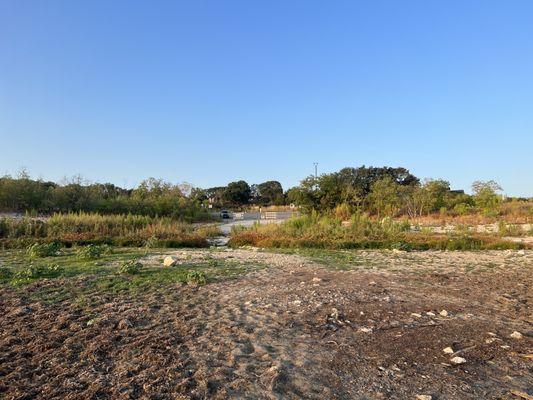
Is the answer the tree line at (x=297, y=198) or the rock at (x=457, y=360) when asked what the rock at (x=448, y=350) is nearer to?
the rock at (x=457, y=360)

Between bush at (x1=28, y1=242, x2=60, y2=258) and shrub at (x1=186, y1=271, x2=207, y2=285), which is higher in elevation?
bush at (x1=28, y1=242, x2=60, y2=258)

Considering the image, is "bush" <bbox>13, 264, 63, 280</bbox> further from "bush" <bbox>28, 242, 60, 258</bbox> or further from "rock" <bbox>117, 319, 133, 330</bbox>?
"rock" <bbox>117, 319, 133, 330</bbox>

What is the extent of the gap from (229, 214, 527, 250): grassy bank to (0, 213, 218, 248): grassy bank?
2.48 metres

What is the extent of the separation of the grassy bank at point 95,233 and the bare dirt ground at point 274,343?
8.96m

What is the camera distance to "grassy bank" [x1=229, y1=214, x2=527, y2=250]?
50.0 feet

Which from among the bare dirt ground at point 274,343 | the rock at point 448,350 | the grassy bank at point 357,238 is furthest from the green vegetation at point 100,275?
the grassy bank at point 357,238

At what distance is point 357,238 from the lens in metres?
16.6

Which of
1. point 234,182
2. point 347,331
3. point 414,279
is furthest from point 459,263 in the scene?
point 234,182

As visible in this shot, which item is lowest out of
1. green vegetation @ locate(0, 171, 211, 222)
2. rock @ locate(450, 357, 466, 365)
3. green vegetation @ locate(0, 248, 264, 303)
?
rock @ locate(450, 357, 466, 365)

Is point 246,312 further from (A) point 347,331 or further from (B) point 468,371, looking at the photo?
(B) point 468,371

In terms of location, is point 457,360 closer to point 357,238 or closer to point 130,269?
point 130,269

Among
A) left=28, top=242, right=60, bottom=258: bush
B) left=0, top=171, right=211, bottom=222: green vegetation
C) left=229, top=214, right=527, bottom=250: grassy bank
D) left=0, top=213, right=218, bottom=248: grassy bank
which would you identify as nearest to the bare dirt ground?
left=28, top=242, right=60, bottom=258: bush

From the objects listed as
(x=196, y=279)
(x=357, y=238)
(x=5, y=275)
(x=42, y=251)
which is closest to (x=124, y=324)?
(x=196, y=279)

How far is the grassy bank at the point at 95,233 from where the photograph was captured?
16.2 meters
